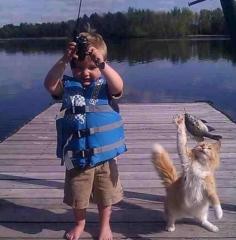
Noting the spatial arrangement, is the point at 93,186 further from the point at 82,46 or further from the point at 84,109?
the point at 82,46

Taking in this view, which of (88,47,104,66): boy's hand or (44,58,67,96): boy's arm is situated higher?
(88,47,104,66): boy's hand

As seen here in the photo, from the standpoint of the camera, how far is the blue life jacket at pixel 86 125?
116 inches

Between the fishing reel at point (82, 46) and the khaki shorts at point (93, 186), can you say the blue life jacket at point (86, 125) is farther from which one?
the fishing reel at point (82, 46)

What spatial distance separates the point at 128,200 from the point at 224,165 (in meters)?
1.30

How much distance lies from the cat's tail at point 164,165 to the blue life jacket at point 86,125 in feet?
1.06

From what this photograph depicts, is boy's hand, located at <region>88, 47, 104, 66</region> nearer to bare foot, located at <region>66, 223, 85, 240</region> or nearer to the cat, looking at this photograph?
the cat

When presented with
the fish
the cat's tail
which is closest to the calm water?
the fish

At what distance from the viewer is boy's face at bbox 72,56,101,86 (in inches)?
115

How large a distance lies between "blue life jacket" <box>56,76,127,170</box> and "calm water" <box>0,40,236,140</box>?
3.82 meters

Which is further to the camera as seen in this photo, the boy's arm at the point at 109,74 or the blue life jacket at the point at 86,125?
the blue life jacket at the point at 86,125

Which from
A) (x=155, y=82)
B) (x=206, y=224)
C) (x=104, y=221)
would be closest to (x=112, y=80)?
(x=104, y=221)

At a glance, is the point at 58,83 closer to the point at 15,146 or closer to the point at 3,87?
the point at 15,146

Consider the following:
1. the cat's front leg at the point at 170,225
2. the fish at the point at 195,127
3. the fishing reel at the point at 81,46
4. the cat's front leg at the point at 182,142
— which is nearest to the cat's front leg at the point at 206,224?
the cat's front leg at the point at 170,225

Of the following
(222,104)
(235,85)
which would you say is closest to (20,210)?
(222,104)
